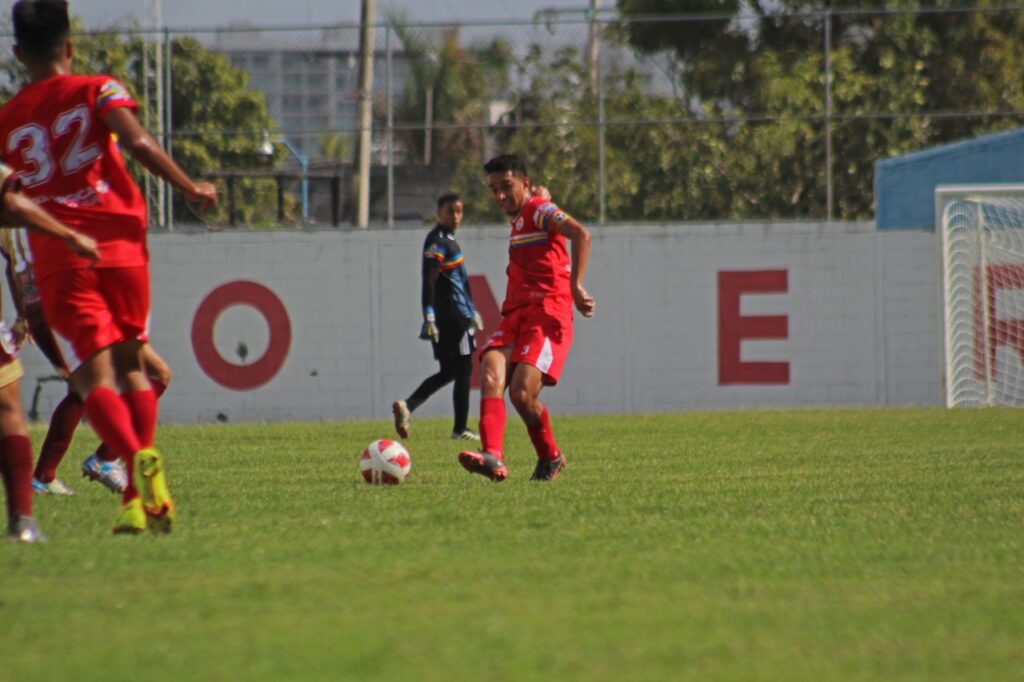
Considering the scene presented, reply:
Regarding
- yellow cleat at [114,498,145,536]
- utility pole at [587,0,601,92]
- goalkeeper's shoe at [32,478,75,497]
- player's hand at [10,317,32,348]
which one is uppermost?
utility pole at [587,0,601,92]

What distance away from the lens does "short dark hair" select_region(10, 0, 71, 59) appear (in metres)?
6.33

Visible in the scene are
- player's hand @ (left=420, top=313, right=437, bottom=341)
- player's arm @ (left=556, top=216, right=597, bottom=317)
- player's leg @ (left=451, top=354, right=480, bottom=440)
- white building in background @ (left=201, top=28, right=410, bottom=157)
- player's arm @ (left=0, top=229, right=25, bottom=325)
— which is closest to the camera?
player's arm @ (left=0, top=229, right=25, bottom=325)

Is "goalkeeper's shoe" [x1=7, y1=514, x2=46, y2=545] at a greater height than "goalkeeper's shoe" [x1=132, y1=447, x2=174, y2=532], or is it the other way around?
"goalkeeper's shoe" [x1=132, y1=447, x2=174, y2=532]

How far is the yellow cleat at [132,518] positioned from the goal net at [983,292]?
13.5 meters

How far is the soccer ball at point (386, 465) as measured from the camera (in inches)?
366

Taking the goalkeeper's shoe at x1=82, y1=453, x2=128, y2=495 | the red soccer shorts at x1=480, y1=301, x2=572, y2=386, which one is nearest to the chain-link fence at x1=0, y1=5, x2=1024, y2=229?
the red soccer shorts at x1=480, y1=301, x2=572, y2=386

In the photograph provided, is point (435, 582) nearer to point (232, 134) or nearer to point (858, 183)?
point (232, 134)

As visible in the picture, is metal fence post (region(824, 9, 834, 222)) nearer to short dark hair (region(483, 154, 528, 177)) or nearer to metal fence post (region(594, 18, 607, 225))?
metal fence post (region(594, 18, 607, 225))

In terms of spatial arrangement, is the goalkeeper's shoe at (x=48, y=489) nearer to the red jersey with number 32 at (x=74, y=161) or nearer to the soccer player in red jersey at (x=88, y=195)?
the soccer player in red jersey at (x=88, y=195)

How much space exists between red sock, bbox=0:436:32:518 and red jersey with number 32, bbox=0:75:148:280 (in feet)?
2.26

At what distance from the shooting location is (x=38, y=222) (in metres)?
5.90

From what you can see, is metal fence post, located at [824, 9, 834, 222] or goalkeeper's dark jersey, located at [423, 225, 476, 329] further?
metal fence post, located at [824, 9, 834, 222]

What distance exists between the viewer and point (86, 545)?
6273mm

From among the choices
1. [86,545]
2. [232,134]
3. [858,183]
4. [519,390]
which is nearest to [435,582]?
[86,545]
